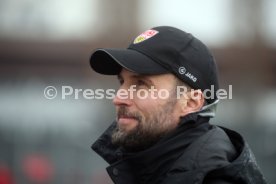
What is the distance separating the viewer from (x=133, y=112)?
1.56 meters

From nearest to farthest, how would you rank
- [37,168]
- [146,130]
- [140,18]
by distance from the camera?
[146,130]
[37,168]
[140,18]

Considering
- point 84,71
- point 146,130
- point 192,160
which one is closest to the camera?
point 192,160

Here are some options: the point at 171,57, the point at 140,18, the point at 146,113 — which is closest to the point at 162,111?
the point at 146,113

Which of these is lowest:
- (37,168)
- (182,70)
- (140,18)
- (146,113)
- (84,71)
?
(37,168)

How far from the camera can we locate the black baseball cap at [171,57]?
5.10 feet

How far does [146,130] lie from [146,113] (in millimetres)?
52

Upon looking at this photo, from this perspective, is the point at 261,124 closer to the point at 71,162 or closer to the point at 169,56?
the point at 71,162

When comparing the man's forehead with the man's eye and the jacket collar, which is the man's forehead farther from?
the jacket collar

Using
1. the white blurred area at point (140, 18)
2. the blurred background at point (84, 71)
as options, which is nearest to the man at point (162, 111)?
the blurred background at point (84, 71)

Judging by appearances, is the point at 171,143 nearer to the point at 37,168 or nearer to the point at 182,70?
the point at 182,70

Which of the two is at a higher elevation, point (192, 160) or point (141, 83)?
point (141, 83)

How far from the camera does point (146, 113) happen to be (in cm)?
155

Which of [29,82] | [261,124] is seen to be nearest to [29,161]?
[29,82]

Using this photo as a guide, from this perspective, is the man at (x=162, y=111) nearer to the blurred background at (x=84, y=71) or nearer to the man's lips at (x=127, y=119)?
the man's lips at (x=127, y=119)
